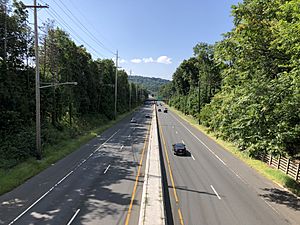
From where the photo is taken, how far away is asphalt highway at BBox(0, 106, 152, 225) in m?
12.5

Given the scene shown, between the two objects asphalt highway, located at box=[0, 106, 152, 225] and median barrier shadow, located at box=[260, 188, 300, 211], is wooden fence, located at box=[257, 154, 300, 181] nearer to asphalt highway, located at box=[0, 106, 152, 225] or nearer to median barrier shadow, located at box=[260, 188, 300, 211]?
median barrier shadow, located at box=[260, 188, 300, 211]

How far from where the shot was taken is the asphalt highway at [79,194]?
12531mm

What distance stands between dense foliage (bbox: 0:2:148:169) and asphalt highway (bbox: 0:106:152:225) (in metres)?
4.50

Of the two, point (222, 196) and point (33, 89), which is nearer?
point (222, 196)

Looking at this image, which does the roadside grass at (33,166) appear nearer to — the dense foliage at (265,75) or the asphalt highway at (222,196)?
the asphalt highway at (222,196)

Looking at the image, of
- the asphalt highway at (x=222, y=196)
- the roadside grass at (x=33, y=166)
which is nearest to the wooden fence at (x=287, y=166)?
the asphalt highway at (x=222, y=196)

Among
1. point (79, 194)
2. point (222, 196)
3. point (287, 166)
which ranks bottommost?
point (79, 194)

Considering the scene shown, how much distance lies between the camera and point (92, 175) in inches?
772

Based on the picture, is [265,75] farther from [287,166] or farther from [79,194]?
[79,194]

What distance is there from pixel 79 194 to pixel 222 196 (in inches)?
362

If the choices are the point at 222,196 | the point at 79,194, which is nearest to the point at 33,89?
the point at 79,194

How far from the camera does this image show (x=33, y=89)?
3086 centimetres

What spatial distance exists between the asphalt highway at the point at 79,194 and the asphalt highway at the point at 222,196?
2.57 metres

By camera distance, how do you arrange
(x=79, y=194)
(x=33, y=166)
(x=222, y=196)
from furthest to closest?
(x=33, y=166) < (x=222, y=196) < (x=79, y=194)
